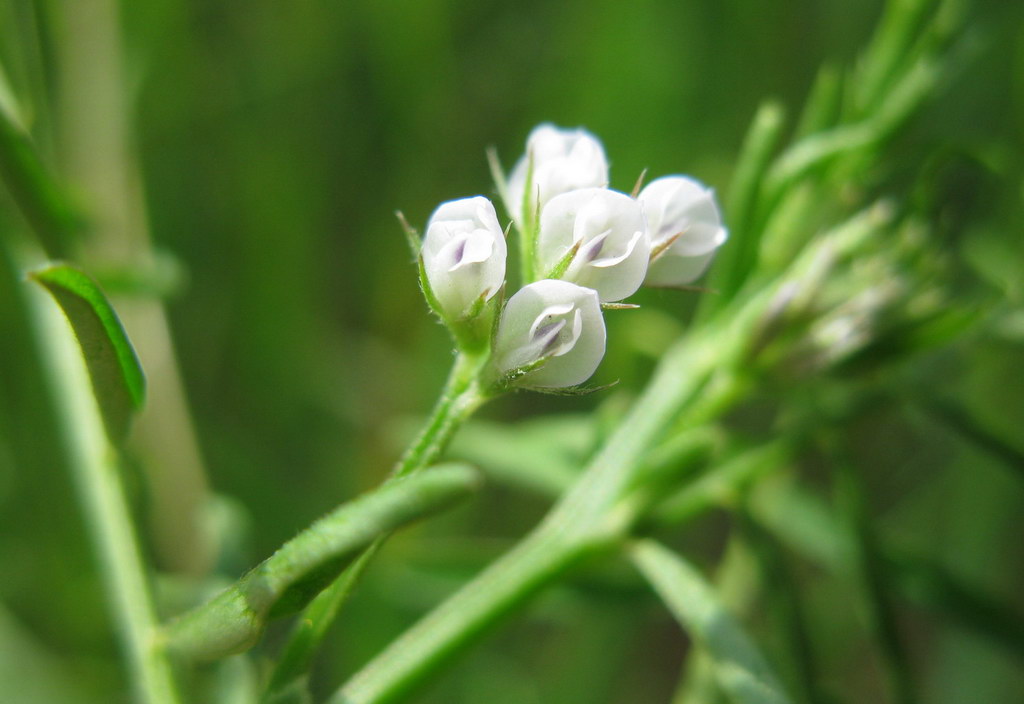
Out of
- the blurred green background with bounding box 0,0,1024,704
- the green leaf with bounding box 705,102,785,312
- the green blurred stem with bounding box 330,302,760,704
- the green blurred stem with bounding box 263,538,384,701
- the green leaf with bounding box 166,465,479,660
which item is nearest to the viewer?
the green leaf with bounding box 166,465,479,660

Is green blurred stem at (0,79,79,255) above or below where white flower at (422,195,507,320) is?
above

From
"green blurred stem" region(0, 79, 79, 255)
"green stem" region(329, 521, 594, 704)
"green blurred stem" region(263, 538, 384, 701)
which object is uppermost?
Result: "green blurred stem" region(0, 79, 79, 255)

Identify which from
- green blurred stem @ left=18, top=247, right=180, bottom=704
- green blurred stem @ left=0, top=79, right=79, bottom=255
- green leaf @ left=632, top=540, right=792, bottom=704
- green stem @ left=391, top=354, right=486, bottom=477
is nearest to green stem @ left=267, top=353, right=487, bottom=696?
green stem @ left=391, top=354, right=486, bottom=477

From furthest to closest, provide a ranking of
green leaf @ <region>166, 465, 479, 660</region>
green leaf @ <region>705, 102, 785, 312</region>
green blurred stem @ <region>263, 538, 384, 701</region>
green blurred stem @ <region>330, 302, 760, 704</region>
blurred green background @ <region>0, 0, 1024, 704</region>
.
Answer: blurred green background @ <region>0, 0, 1024, 704</region>, green leaf @ <region>705, 102, 785, 312</region>, green blurred stem @ <region>330, 302, 760, 704</region>, green blurred stem @ <region>263, 538, 384, 701</region>, green leaf @ <region>166, 465, 479, 660</region>

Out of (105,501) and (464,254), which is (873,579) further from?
(105,501)

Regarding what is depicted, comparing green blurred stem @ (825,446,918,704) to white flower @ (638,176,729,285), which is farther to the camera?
green blurred stem @ (825,446,918,704)

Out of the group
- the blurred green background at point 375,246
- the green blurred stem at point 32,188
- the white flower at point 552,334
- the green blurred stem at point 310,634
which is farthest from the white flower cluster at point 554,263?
the blurred green background at point 375,246

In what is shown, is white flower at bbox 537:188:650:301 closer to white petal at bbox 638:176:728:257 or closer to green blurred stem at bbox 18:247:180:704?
white petal at bbox 638:176:728:257
